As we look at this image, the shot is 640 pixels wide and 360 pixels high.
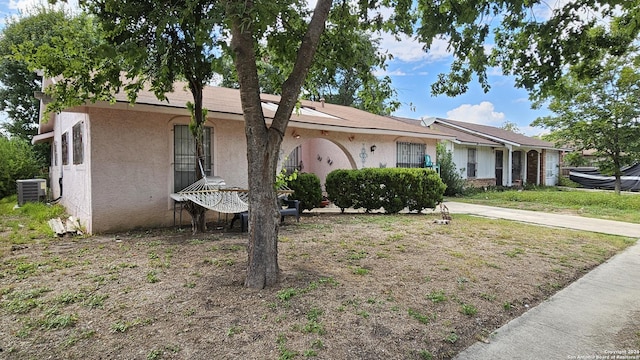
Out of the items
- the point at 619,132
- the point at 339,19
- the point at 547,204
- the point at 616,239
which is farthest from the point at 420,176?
the point at 619,132

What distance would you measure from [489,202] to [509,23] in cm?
997

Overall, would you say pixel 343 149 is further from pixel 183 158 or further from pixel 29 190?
pixel 29 190

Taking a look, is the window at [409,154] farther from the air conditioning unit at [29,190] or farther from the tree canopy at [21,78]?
the tree canopy at [21,78]

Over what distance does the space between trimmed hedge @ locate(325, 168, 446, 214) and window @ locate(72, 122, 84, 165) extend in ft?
21.3

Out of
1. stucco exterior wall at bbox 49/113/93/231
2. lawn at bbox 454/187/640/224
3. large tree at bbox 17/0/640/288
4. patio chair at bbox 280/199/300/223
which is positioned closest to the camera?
large tree at bbox 17/0/640/288

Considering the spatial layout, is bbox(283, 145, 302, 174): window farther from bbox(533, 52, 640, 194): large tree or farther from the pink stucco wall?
bbox(533, 52, 640, 194): large tree

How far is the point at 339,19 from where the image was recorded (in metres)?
5.43

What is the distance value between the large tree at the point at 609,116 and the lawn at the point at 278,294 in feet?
36.1

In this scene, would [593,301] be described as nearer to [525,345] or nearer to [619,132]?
[525,345]

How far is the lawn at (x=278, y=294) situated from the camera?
2760mm

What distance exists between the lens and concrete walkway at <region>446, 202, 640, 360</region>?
279 cm

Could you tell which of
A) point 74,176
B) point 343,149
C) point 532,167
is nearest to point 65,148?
point 74,176

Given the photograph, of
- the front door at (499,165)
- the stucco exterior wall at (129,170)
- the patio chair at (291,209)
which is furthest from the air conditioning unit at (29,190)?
Answer: the front door at (499,165)

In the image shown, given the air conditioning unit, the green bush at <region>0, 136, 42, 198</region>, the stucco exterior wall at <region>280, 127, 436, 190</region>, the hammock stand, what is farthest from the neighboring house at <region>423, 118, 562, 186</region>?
the green bush at <region>0, 136, 42, 198</region>
